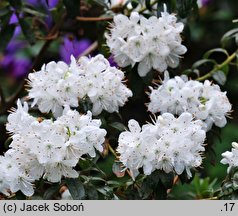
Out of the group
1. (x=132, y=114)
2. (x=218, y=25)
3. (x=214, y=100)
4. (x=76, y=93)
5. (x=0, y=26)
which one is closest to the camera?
(x=76, y=93)

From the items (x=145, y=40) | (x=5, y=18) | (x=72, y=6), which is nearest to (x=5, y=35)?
(x=5, y=18)

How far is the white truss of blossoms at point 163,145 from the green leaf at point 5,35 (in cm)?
81

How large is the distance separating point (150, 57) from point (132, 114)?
2203mm

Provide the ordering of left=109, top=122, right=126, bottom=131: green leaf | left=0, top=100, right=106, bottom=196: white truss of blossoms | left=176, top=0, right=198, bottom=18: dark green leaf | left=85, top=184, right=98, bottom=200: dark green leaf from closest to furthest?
left=0, top=100, right=106, bottom=196: white truss of blossoms, left=85, top=184, right=98, bottom=200: dark green leaf, left=109, top=122, right=126, bottom=131: green leaf, left=176, top=0, right=198, bottom=18: dark green leaf

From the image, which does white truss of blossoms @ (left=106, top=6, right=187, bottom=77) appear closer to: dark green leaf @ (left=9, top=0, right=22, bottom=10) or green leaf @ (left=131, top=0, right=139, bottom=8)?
green leaf @ (left=131, top=0, right=139, bottom=8)

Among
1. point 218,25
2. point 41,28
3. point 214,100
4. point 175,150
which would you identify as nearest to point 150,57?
point 214,100

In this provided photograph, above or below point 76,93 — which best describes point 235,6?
below

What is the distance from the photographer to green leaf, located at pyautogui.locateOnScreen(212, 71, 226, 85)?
2.14 metres

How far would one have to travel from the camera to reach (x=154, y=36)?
189 cm

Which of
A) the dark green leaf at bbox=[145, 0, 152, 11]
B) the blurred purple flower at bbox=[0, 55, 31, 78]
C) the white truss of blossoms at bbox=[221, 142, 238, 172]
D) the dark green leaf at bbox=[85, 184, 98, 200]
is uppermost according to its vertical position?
the dark green leaf at bbox=[145, 0, 152, 11]

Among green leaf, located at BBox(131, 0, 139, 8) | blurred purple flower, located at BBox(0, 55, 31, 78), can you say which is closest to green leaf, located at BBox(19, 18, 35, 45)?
green leaf, located at BBox(131, 0, 139, 8)

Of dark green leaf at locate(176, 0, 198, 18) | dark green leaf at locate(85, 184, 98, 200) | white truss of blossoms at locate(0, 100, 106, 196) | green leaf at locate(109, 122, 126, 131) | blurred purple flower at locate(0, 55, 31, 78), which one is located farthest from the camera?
blurred purple flower at locate(0, 55, 31, 78)

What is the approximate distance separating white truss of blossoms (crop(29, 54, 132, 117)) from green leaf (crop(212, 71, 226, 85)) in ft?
1.47

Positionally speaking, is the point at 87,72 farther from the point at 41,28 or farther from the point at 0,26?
the point at 41,28
